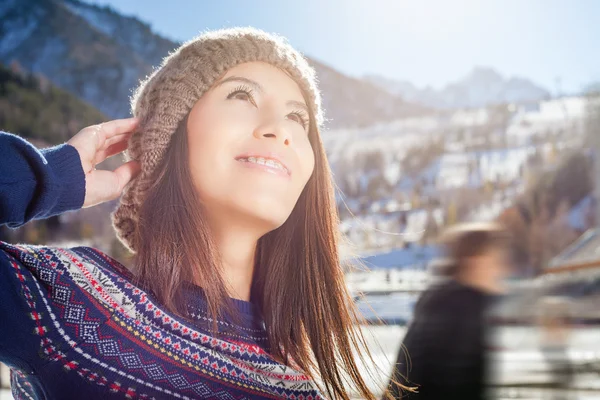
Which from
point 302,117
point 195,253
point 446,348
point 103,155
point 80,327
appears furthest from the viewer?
point 446,348

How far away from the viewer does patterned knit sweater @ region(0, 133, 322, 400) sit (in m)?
0.66

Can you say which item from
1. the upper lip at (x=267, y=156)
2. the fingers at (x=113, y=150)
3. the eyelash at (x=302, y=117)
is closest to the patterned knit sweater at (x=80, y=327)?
the fingers at (x=113, y=150)

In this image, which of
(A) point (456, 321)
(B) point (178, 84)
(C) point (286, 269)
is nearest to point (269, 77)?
(B) point (178, 84)

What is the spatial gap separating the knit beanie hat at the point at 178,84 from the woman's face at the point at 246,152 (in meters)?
0.03

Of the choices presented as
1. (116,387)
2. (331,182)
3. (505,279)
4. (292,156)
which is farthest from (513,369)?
(116,387)

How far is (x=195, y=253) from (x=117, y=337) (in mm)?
222

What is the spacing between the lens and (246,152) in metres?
0.90

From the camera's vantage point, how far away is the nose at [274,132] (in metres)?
0.92

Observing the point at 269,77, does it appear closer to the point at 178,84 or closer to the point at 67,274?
the point at 178,84

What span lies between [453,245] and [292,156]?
0.69 metres

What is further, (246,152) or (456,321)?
(456,321)

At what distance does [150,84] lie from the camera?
105 centimetres

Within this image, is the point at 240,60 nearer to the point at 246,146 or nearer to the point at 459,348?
the point at 246,146

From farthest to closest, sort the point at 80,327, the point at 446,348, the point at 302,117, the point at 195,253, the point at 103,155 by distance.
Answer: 1. the point at 446,348
2. the point at 302,117
3. the point at 103,155
4. the point at 195,253
5. the point at 80,327
